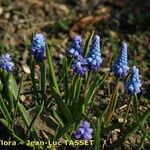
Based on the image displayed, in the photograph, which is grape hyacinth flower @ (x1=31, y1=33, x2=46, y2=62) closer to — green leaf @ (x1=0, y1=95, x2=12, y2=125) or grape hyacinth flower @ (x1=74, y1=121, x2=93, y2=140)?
green leaf @ (x1=0, y1=95, x2=12, y2=125)

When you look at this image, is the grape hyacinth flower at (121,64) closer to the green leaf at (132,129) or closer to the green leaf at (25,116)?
the green leaf at (132,129)

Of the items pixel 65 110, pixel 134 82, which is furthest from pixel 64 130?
pixel 134 82

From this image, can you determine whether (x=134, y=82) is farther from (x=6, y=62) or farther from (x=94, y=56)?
(x=6, y=62)

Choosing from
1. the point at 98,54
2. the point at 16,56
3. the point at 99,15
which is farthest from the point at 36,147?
the point at 99,15

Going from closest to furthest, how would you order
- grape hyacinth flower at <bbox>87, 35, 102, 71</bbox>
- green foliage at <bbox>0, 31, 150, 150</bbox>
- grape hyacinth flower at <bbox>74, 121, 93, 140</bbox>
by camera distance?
grape hyacinth flower at <bbox>74, 121, 93, 140</bbox>, grape hyacinth flower at <bbox>87, 35, 102, 71</bbox>, green foliage at <bbox>0, 31, 150, 150</bbox>

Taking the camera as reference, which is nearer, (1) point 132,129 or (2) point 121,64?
(2) point 121,64

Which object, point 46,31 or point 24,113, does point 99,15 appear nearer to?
point 46,31

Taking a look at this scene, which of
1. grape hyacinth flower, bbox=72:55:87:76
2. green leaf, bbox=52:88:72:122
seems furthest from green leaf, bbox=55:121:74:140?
grape hyacinth flower, bbox=72:55:87:76

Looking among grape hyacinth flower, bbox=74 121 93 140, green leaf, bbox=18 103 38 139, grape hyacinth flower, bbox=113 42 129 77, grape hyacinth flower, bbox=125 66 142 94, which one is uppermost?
grape hyacinth flower, bbox=113 42 129 77

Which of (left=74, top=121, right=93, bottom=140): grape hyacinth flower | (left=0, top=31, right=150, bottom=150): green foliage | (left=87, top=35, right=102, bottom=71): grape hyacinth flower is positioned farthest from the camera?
(left=0, top=31, right=150, bottom=150): green foliage
